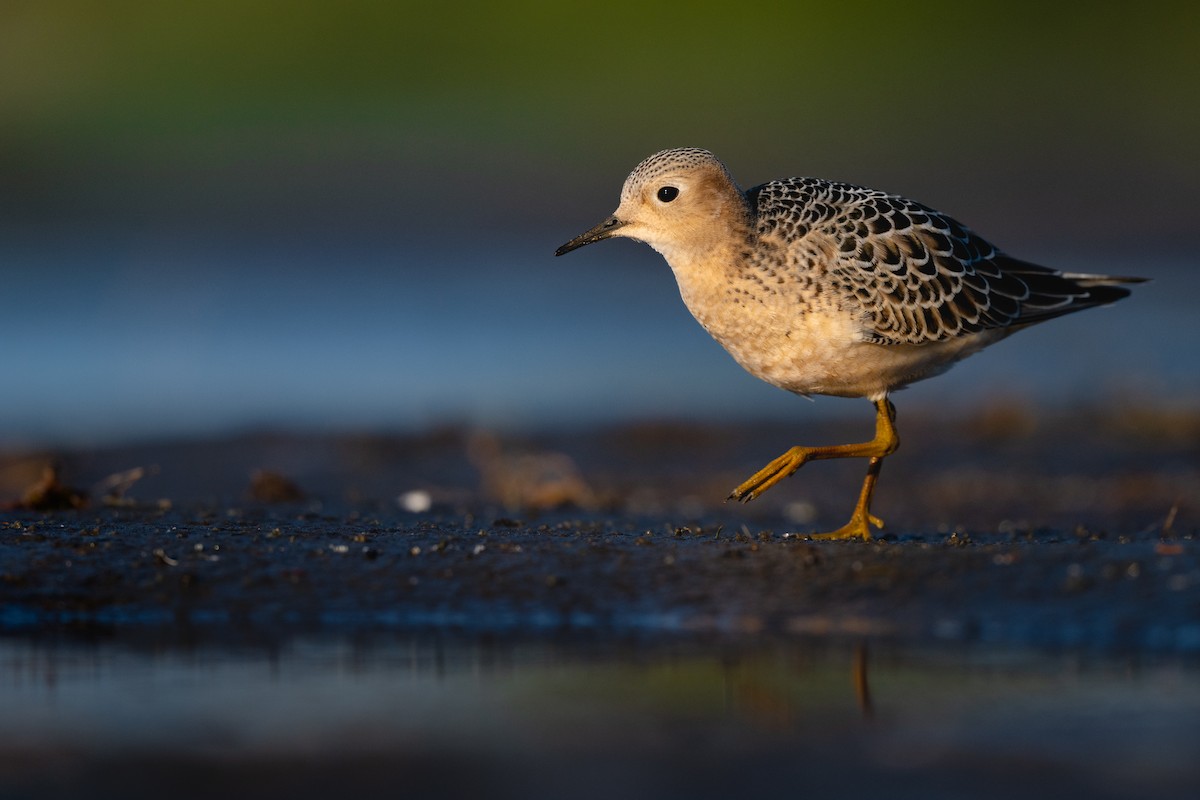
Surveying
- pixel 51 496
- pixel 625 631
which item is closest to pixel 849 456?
pixel 625 631

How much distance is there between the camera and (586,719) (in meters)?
4.24

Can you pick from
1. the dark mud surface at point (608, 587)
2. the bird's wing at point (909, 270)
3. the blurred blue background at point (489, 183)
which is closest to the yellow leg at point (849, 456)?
the bird's wing at point (909, 270)

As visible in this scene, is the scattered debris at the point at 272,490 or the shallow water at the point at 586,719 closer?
the shallow water at the point at 586,719

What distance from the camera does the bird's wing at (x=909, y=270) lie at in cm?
732

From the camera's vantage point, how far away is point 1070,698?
4383 millimetres

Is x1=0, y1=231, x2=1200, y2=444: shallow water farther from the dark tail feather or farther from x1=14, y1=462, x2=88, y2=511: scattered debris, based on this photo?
the dark tail feather

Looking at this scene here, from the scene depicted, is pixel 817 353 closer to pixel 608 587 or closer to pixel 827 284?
pixel 827 284

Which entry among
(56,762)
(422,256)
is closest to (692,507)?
(56,762)

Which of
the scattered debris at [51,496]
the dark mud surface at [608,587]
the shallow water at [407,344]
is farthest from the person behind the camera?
the shallow water at [407,344]

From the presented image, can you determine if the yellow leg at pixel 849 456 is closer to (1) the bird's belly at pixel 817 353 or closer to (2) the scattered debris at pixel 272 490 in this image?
(1) the bird's belly at pixel 817 353

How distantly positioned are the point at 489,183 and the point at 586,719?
699 inches

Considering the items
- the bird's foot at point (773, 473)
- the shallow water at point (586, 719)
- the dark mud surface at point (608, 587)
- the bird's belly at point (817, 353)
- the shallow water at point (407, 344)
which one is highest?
the shallow water at point (407, 344)

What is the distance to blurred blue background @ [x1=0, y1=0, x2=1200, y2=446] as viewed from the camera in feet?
46.0

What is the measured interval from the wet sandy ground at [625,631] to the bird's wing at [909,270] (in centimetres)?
101
